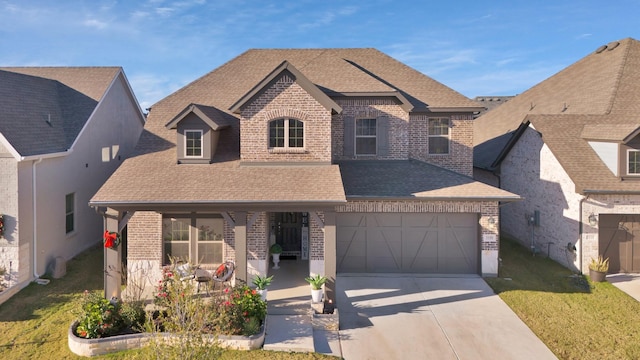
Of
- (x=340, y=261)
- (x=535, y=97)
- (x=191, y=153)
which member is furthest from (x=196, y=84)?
(x=535, y=97)

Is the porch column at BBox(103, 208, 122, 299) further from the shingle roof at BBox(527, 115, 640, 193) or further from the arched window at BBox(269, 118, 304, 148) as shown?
the shingle roof at BBox(527, 115, 640, 193)

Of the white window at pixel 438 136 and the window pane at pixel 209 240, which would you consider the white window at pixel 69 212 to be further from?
the white window at pixel 438 136

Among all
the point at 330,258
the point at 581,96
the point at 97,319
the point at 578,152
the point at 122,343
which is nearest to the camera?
the point at 122,343

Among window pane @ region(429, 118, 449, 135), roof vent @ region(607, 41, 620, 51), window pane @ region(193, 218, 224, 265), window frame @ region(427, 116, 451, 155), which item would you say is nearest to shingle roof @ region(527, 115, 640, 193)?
window frame @ region(427, 116, 451, 155)

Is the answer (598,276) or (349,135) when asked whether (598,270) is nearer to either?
(598,276)

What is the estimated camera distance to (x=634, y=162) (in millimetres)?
16609

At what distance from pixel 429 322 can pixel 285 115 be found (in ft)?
28.2

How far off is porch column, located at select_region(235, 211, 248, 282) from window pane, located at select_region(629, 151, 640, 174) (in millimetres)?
15317

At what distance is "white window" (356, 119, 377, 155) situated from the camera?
18.5 meters

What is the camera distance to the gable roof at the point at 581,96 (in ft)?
65.3

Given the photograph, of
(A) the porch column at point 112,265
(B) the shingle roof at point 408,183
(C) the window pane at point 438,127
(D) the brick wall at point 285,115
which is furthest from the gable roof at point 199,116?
(C) the window pane at point 438,127

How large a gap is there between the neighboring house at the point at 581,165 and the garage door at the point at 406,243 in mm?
4587

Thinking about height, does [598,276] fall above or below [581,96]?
below

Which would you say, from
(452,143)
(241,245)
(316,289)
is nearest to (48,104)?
(241,245)
